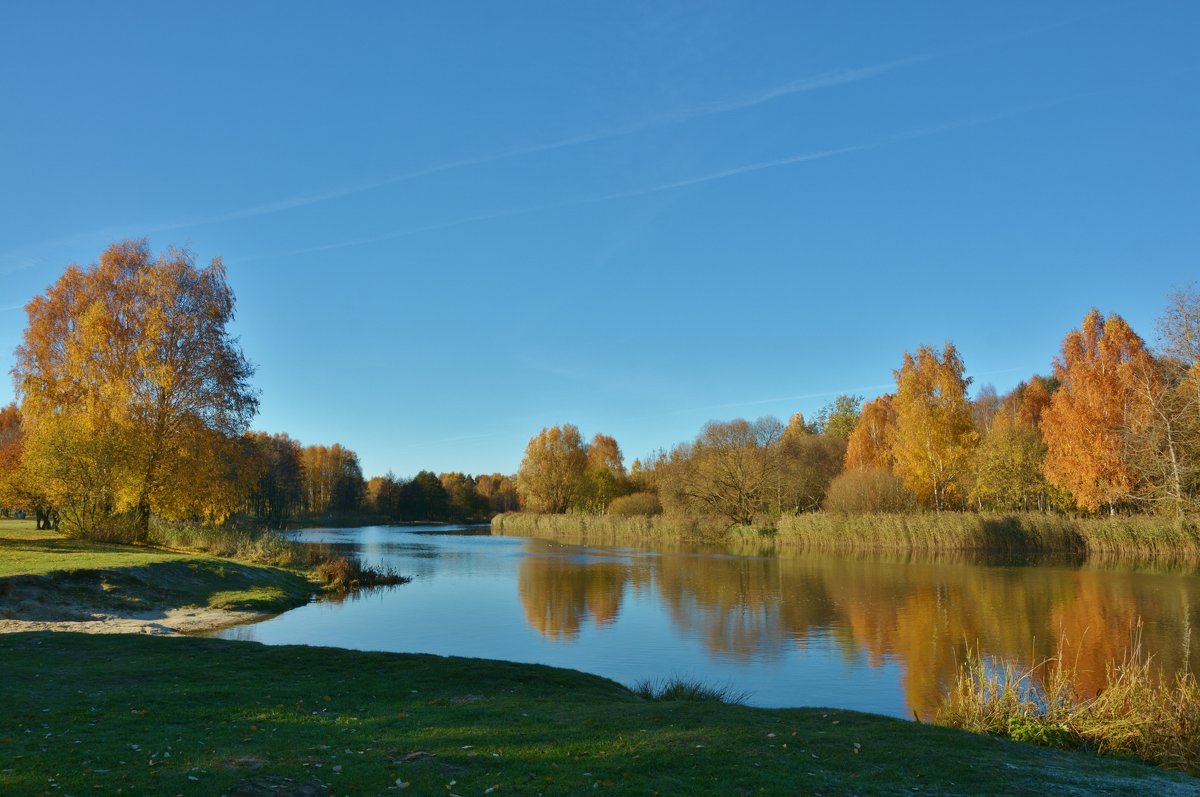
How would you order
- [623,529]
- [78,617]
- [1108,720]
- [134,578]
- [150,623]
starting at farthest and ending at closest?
1. [623,529]
2. [134,578]
3. [150,623]
4. [78,617]
5. [1108,720]

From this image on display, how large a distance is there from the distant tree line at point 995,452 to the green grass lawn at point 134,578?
110ft

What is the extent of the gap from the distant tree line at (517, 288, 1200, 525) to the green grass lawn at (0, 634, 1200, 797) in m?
29.1

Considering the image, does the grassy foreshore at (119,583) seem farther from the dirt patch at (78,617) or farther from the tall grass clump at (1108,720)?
the tall grass clump at (1108,720)

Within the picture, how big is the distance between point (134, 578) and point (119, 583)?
66cm

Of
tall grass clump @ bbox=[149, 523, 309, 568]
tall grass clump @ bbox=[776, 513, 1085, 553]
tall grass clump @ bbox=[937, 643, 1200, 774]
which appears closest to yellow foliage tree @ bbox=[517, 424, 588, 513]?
tall grass clump @ bbox=[776, 513, 1085, 553]

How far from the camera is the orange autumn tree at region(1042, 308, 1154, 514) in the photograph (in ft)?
131

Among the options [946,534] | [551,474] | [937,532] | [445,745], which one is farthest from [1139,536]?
[551,474]

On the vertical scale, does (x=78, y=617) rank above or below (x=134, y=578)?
below

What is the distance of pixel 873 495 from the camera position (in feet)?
160

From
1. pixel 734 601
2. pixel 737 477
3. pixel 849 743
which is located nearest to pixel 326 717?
pixel 849 743

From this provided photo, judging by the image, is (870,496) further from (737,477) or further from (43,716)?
(43,716)

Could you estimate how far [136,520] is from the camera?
102 ft

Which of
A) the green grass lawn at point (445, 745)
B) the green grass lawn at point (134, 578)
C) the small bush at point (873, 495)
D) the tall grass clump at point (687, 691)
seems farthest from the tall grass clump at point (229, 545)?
the small bush at point (873, 495)

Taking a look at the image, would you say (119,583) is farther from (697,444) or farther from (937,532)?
(697,444)
